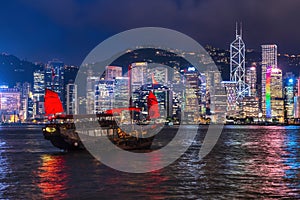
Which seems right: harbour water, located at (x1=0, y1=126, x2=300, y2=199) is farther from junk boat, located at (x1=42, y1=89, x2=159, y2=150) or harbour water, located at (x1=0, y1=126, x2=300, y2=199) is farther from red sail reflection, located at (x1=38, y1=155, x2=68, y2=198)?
junk boat, located at (x1=42, y1=89, x2=159, y2=150)

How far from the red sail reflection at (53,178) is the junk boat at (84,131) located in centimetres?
649

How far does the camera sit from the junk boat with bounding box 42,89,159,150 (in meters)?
59.9

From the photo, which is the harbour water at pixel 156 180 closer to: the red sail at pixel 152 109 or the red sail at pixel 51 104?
the red sail at pixel 51 104

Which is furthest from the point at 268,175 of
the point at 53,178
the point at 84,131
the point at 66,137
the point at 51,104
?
the point at 51,104

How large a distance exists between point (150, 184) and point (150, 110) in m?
44.4

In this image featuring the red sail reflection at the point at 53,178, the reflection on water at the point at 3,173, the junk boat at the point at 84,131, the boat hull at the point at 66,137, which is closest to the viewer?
the red sail reflection at the point at 53,178

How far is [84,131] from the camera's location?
6022cm

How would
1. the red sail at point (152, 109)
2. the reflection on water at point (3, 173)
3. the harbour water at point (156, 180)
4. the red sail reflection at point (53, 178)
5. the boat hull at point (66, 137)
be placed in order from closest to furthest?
the harbour water at point (156, 180), the red sail reflection at point (53, 178), the reflection on water at point (3, 173), the boat hull at point (66, 137), the red sail at point (152, 109)

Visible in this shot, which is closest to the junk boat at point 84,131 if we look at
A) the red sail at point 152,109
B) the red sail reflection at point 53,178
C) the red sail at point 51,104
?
the red sail at point 51,104

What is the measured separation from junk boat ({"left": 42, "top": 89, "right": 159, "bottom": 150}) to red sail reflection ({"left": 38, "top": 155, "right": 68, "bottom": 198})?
21.3 ft

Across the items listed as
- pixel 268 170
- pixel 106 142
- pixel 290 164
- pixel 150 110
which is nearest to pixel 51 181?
pixel 268 170

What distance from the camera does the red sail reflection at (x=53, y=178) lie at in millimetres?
31234

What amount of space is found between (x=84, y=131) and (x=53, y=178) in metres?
22.4

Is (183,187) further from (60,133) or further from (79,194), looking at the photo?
(60,133)
